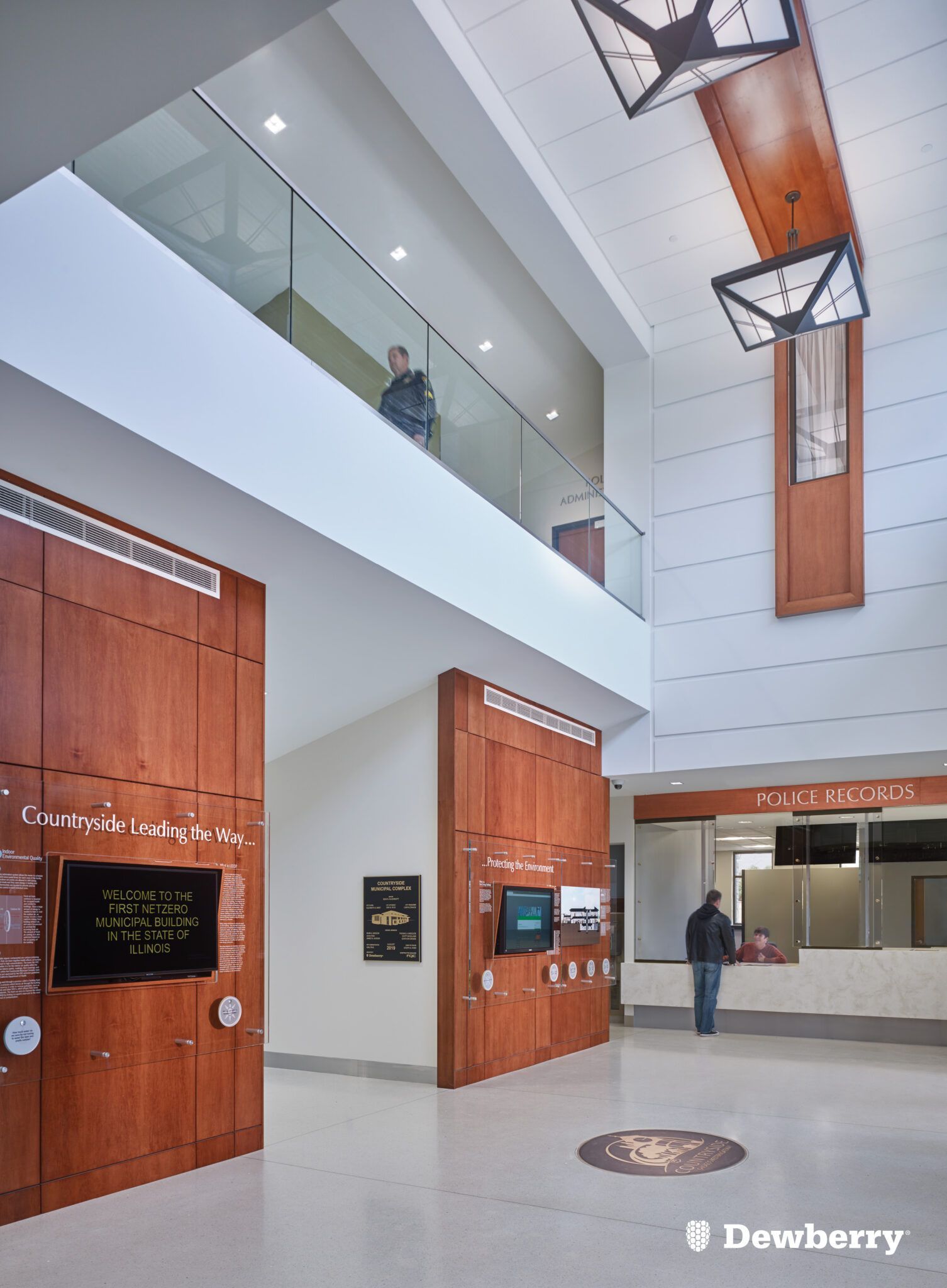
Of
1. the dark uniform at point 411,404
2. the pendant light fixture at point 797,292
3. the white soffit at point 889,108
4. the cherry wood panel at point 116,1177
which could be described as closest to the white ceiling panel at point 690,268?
the white soffit at point 889,108

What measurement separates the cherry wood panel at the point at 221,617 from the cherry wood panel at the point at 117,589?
0.06 metres

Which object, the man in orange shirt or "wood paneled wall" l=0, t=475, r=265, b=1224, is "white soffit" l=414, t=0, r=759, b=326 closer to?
"wood paneled wall" l=0, t=475, r=265, b=1224

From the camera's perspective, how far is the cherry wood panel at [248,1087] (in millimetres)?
5875

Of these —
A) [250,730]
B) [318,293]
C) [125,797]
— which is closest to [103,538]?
[125,797]

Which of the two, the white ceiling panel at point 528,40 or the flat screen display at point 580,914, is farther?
the flat screen display at point 580,914

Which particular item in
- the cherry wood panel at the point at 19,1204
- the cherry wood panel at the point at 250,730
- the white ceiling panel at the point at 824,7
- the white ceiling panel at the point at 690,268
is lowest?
the cherry wood panel at the point at 19,1204

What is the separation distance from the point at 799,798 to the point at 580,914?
342cm

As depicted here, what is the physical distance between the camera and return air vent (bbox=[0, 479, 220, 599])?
198 inches

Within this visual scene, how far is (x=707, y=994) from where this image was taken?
39.1 ft

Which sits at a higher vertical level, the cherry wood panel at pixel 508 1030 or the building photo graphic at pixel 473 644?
the building photo graphic at pixel 473 644

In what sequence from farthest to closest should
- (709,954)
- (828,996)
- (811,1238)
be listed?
(709,954), (828,996), (811,1238)

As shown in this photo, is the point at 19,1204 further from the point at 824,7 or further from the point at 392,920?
the point at 824,7

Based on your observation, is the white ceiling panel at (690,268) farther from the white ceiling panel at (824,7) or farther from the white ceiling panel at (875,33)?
the white ceiling panel at (824,7)

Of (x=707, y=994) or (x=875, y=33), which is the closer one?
(x=875, y=33)
